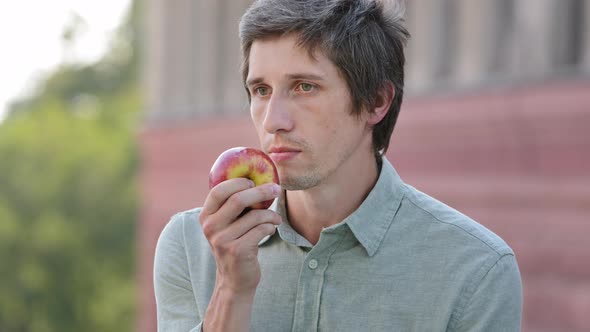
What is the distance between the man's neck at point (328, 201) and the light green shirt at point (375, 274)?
0.15 ft

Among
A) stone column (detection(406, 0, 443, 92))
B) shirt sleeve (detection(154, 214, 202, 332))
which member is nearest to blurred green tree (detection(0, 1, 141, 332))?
stone column (detection(406, 0, 443, 92))

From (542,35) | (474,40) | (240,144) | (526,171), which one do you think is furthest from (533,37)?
(240,144)

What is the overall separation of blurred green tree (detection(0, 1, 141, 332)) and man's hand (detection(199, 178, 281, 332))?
2517 centimetres

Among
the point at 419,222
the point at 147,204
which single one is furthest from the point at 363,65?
the point at 147,204

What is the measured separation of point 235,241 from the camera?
2.67 metres

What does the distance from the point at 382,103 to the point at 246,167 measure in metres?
0.55

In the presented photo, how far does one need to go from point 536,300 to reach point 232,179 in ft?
20.7

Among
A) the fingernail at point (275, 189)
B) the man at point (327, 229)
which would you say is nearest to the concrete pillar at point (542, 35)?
the man at point (327, 229)

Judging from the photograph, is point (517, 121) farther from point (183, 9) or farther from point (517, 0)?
point (183, 9)

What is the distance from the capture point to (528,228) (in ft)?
28.0

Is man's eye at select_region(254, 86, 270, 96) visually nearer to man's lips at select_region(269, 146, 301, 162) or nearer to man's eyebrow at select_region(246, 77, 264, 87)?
man's eyebrow at select_region(246, 77, 264, 87)

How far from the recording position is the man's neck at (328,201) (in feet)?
9.88

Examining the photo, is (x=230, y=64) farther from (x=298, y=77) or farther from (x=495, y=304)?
(x=495, y=304)

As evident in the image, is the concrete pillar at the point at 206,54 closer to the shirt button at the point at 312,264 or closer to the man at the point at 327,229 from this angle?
the man at the point at 327,229
